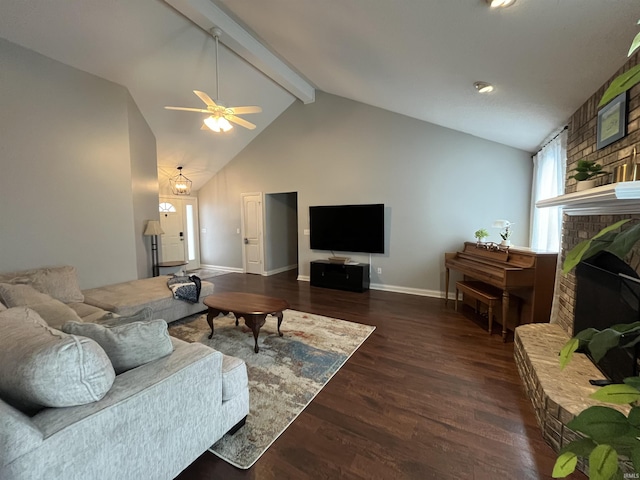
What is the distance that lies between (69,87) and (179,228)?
13.7 ft

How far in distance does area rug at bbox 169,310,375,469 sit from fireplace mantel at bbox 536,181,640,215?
2288 mm

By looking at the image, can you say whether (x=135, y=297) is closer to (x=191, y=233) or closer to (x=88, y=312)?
(x=88, y=312)

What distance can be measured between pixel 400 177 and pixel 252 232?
385 centimetres

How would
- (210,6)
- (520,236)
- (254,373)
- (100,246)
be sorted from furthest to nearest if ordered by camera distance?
1. (520,236)
2. (100,246)
3. (210,6)
4. (254,373)

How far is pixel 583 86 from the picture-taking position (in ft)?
7.43

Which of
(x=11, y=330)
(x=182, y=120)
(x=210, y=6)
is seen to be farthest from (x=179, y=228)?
(x=11, y=330)

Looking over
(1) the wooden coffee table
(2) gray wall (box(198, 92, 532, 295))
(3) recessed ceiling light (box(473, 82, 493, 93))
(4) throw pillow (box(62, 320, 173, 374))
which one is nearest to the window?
(2) gray wall (box(198, 92, 532, 295))

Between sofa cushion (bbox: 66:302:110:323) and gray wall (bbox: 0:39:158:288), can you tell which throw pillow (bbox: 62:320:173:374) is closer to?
sofa cushion (bbox: 66:302:110:323)

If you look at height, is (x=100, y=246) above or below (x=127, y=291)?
above

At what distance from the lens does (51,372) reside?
1.12 metres

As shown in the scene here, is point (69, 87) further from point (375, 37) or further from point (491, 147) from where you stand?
point (491, 147)

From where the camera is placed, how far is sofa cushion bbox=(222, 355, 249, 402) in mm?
1760

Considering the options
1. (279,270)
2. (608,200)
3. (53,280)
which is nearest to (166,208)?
(279,270)

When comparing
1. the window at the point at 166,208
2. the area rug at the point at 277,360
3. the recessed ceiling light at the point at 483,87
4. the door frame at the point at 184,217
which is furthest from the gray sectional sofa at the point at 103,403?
the door frame at the point at 184,217
